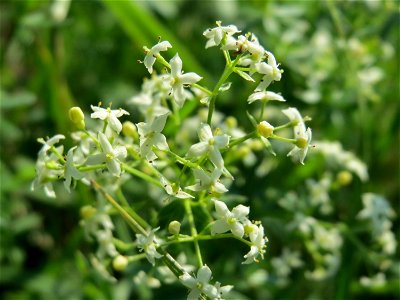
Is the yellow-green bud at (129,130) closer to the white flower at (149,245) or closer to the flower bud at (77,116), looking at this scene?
the flower bud at (77,116)

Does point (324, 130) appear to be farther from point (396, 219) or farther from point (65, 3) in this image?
point (65, 3)

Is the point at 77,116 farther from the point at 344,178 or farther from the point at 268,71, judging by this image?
the point at 344,178

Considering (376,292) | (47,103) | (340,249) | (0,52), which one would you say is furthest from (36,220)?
(376,292)

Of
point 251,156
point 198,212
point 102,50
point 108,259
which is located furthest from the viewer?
point 102,50

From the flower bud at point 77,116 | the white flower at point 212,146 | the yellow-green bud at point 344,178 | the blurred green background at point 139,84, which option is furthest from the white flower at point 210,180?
the yellow-green bud at point 344,178

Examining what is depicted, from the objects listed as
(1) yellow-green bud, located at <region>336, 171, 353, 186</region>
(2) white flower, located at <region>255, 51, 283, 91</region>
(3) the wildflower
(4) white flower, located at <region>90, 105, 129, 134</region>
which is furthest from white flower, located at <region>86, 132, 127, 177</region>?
(1) yellow-green bud, located at <region>336, 171, 353, 186</region>
